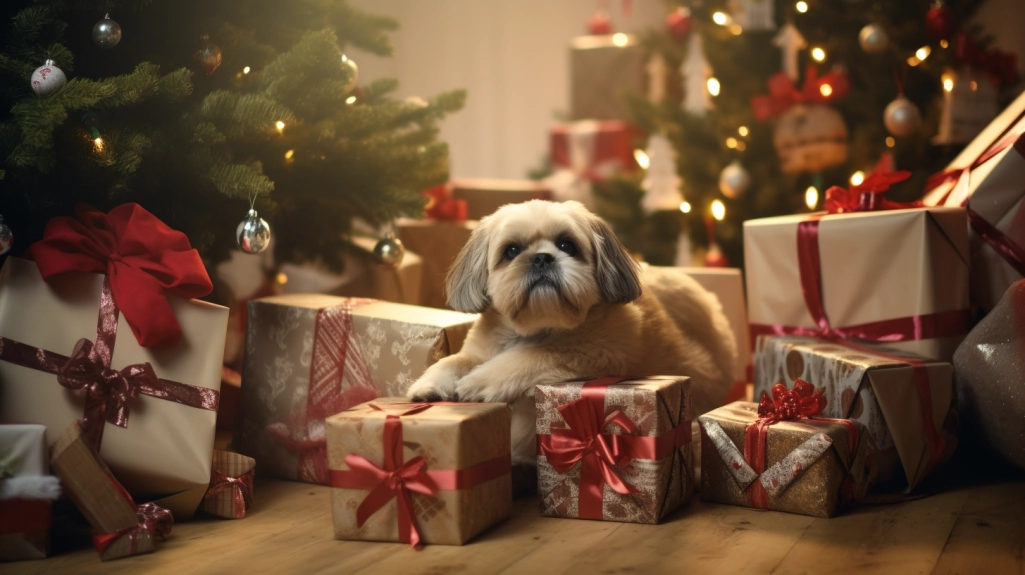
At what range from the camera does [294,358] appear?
261 centimetres

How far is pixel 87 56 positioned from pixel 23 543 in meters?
1.33

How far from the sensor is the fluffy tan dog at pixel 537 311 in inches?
87.0

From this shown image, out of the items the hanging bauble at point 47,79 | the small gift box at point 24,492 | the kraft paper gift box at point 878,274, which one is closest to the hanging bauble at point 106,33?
the hanging bauble at point 47,79

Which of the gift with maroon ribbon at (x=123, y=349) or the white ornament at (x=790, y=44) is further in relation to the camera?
the white ornament at (x=790, y=44)

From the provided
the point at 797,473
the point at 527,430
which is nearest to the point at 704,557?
the point at 797,473

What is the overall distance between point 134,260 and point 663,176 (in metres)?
2.82

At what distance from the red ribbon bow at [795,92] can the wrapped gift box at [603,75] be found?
5.06ft

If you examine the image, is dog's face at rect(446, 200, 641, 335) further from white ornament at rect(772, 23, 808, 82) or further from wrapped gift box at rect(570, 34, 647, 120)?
wrapped gift box at rect(570, 34, 647, 120)

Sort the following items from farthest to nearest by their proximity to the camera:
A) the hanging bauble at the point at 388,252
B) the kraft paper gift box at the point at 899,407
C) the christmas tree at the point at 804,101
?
the christmas tree at the point at 804,101 → the hanging bauble at the point at 388,252 → the kraft paper gift box at the point at 899,407

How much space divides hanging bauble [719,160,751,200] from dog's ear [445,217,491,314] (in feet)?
6.44

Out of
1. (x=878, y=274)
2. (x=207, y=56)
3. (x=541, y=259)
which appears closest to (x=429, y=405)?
(x=541, y=259)

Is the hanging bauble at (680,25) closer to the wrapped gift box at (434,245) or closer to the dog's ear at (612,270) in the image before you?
the wrapped gift box at (434,245)

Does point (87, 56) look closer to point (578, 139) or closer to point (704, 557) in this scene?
point (704, 557)

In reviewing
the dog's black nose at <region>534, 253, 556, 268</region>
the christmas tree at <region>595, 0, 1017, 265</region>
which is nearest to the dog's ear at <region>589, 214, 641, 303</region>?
the dog's black nose at <region>534, 253, 556, 268</region>
